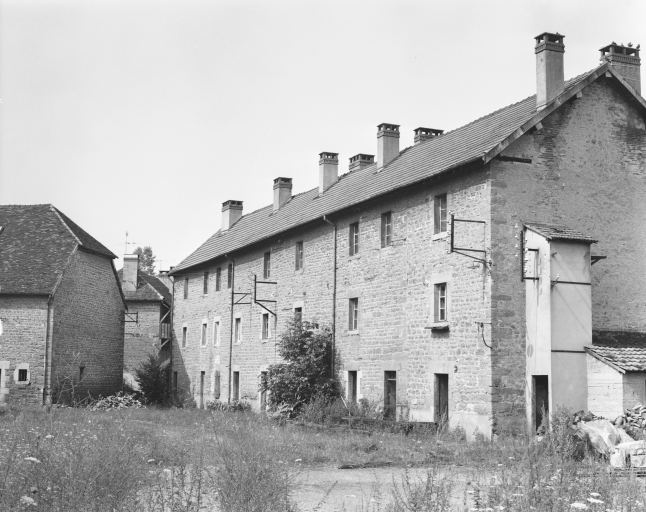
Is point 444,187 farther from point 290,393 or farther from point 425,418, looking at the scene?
point 290,393

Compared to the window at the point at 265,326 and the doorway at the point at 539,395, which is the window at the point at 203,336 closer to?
the window at the point at 265,326

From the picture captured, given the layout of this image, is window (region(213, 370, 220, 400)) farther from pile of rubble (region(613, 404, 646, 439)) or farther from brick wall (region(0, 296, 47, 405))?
pile of rubble (region(613, 404, 646, 439))

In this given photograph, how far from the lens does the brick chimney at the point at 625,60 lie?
71.9ft

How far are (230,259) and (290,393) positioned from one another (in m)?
11.7

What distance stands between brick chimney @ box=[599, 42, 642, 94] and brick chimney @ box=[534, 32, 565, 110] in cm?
208

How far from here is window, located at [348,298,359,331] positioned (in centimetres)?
2581

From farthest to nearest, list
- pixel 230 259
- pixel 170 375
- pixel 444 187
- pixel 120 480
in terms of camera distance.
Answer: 1. pixel 170 375
2. pixel 230 259
3. pixel 444 187
4. pixel 120 480

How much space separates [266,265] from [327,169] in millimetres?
4687

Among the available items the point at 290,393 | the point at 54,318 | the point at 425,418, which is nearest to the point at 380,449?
the point at 425,418

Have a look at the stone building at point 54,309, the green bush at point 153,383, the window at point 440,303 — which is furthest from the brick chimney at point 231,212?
the window at point 440,303

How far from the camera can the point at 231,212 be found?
142ft

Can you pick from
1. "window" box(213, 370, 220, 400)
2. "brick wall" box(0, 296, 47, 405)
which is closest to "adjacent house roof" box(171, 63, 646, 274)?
"window" box(213, 370, 220, 400)

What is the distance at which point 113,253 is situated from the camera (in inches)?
1527

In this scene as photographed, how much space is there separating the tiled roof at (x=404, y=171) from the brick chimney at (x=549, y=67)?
0.26 metres
